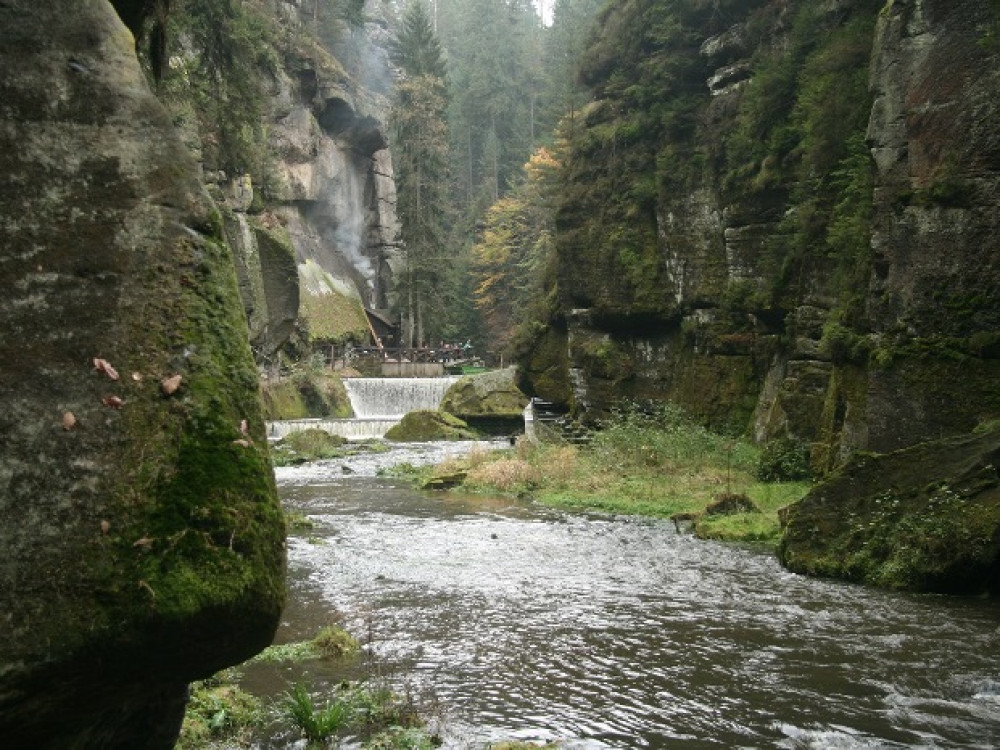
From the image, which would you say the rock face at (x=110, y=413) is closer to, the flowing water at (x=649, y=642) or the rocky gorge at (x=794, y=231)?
the flowing water at (x=649, y=642)

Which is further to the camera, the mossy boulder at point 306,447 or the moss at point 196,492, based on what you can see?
the mossy boulder at point 306,447

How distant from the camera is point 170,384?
2.97 meters

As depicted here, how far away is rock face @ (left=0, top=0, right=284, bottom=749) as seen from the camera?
2609 mm

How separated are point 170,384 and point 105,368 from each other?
0.70 feet

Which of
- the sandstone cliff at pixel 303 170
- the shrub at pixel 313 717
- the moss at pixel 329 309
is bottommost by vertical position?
the shrub at pixel 313 717

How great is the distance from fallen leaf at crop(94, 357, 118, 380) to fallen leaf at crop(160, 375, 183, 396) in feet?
0.51

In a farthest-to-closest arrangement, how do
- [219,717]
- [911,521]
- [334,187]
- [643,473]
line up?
[334,187] → [643,473] → [911,521] → [219,717]

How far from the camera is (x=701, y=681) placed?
678 centimetres

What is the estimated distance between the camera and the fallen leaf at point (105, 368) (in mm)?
2848

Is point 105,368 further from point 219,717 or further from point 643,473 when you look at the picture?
point 643,473

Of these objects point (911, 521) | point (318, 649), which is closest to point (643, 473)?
point (911, 521)

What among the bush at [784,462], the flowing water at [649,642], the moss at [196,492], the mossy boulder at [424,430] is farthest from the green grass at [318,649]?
the mossy boulder at [424,430]

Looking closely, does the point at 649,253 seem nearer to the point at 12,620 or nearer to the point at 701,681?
the point at 701,681

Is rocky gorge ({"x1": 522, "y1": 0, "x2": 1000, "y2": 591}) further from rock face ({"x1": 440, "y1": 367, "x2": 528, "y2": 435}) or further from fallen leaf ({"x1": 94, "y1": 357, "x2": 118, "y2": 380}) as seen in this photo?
fallen leaf ({"x1": 94, "y1": 357, "x2": 118, "y2": 380})
